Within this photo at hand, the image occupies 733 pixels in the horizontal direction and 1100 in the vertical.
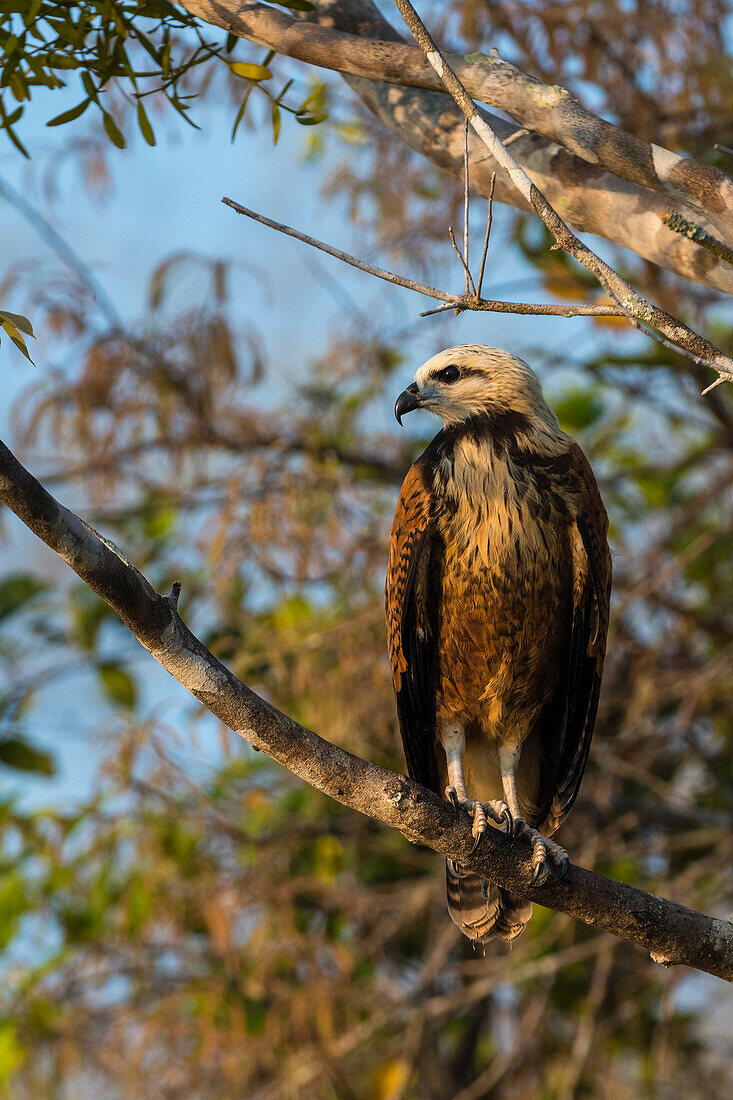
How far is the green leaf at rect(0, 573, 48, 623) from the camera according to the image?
18.7ft

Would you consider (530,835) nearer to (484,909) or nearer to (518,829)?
(518,829)

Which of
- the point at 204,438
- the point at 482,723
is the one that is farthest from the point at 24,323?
the point at 204,438

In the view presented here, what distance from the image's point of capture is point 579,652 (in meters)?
3.33

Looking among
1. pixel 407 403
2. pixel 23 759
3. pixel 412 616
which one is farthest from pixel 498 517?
pixel 23 759

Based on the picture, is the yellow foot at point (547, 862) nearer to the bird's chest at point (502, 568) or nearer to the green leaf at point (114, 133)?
the bird's chest at point (502, 568)

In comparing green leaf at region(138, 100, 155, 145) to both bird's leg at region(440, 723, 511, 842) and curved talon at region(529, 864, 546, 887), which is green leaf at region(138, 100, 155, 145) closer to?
bird's leg at region(440, 723, 511, 842)

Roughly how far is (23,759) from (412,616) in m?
2.92

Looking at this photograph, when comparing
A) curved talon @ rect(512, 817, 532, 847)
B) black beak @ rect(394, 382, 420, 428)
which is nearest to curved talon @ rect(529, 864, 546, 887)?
curved talon @ rect(512, 817, 532, 847)

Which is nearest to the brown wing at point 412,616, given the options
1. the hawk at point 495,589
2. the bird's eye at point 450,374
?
the hawk at point 495,589

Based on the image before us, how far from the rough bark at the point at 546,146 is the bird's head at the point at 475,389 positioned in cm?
78

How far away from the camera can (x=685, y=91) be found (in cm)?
501

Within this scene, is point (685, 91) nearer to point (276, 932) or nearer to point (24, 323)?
point (24, 323)

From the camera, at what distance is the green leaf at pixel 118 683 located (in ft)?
18.6

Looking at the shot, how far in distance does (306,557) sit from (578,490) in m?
1.76
